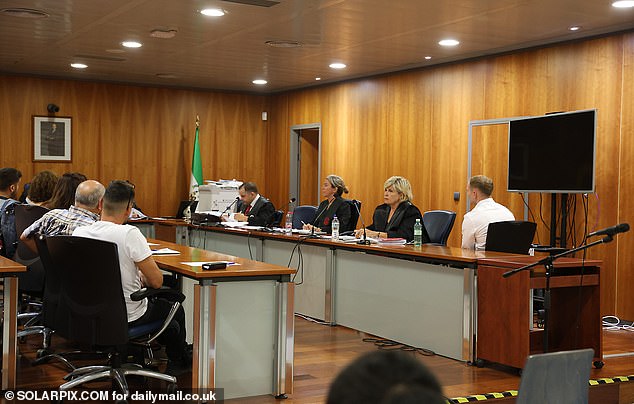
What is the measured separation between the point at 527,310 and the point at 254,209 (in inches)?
178

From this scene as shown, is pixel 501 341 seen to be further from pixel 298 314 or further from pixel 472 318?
pixel 298 314

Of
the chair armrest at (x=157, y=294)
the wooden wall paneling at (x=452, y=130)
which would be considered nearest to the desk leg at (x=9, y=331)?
the chair armrest at (x=157, y=294)

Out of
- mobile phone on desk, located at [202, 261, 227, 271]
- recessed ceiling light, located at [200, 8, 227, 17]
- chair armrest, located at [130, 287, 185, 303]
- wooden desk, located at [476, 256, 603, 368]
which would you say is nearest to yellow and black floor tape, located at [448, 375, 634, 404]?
wooden desk, located at [476, 256, 603, 368]

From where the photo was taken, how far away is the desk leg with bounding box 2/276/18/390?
4.33 m

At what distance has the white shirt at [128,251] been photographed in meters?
4.07

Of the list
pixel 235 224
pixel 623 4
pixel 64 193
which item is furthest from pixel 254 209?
pixel 623 4

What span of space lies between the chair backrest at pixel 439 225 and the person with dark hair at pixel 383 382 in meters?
6.02

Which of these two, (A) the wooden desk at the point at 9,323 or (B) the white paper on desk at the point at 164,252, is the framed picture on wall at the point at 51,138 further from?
(A) the wooden desk at the point at 9,323

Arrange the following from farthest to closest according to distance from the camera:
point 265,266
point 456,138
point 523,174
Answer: point 456,138 < point 523,174 < point 265,266

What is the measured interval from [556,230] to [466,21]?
2267 millimetres

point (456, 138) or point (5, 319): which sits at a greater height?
point (456, 138)

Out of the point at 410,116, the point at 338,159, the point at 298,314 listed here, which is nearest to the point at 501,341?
the point at 298,314

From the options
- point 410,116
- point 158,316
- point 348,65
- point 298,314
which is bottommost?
point 298,314

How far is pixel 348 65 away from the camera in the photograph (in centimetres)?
958
